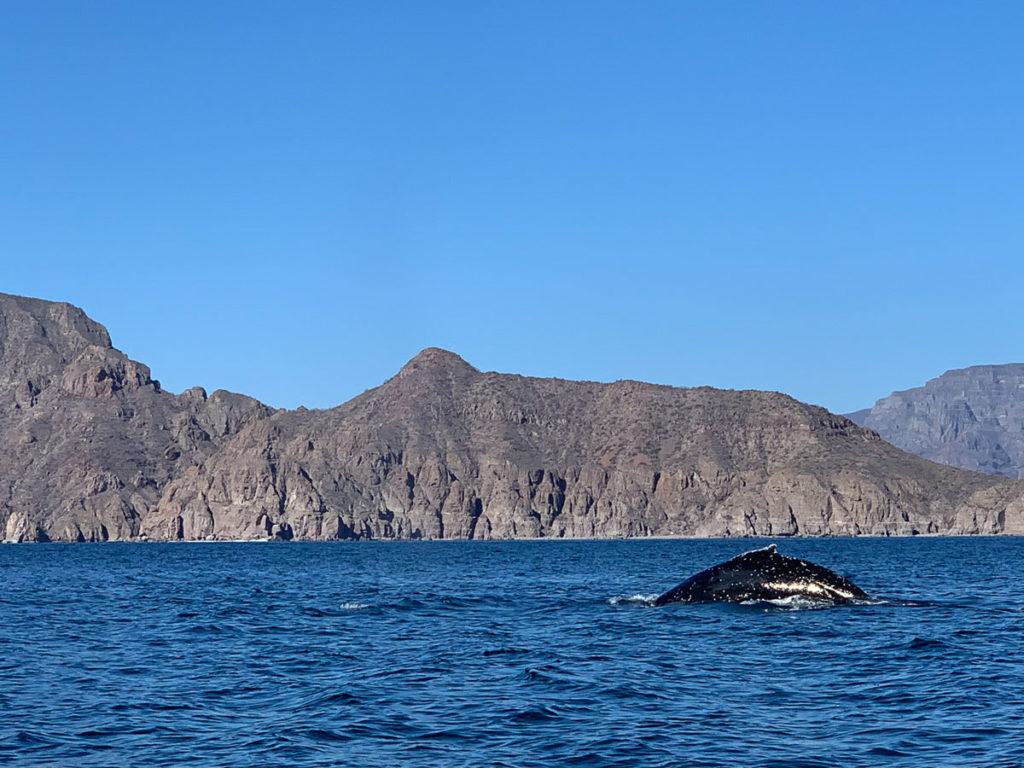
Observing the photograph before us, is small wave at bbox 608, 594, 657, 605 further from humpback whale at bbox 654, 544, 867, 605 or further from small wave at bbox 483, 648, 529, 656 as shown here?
small wave at bbox 483, 648, 529, 656

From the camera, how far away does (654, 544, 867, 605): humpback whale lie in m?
37.1

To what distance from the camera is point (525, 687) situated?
25.7 metres

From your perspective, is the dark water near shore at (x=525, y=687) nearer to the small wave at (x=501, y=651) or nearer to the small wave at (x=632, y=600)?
the small wave at (x=501, y=651)

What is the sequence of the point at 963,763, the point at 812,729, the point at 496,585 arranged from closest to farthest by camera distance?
the point at 963,763 → the point at 812,729 → the point at 496,585

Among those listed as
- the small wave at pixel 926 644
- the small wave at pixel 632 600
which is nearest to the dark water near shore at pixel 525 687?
the small wave at pixel 926 644

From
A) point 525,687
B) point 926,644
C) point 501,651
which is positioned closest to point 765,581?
point 926,644

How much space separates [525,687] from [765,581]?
43.8 feet

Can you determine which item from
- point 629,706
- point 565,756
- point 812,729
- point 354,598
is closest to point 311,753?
point 565,756

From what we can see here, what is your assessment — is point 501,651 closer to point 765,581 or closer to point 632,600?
point 765,581

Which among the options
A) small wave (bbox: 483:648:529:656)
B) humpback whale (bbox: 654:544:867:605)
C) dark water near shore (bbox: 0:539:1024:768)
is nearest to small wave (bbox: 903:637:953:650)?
dark water near shore (bbox: 0:539:1024:768)

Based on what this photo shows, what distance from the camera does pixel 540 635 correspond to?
1387 inches

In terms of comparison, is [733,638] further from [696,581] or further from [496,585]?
[496,585]

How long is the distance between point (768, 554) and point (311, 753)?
20.0 meters

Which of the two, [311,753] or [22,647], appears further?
[22,647]
